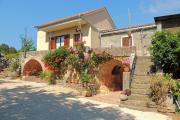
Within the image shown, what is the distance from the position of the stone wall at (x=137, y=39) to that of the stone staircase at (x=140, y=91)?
4576 millimetres

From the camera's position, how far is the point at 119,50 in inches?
642

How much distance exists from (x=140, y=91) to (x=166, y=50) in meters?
2.51

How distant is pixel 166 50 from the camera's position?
12641 millimetres

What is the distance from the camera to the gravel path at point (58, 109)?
32.5ft

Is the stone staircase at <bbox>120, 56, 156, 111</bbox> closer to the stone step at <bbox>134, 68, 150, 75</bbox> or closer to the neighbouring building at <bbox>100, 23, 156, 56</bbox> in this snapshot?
the stone step at <bbox>134, 68, 150, 75</bbox>

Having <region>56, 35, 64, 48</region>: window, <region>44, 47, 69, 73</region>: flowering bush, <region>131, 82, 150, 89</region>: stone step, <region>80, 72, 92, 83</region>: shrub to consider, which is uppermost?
<region>56, 35, 64, 48</region>: window

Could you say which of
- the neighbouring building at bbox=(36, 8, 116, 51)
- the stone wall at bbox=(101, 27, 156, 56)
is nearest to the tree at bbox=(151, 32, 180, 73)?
the stone wall at bbox=(101, 27, 156, 56)

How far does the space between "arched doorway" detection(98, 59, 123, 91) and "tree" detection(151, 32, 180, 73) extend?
15.5 ft

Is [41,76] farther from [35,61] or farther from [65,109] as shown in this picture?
[65,109]

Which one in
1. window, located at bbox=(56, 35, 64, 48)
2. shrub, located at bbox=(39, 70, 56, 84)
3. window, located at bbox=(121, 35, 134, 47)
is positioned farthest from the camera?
window, located at bbox=(56, 35, 64, 48)

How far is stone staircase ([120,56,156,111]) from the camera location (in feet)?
37.4

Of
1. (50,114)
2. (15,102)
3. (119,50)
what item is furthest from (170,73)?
(15,102)

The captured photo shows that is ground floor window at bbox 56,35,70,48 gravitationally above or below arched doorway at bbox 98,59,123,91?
above

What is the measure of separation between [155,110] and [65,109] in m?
4.07
